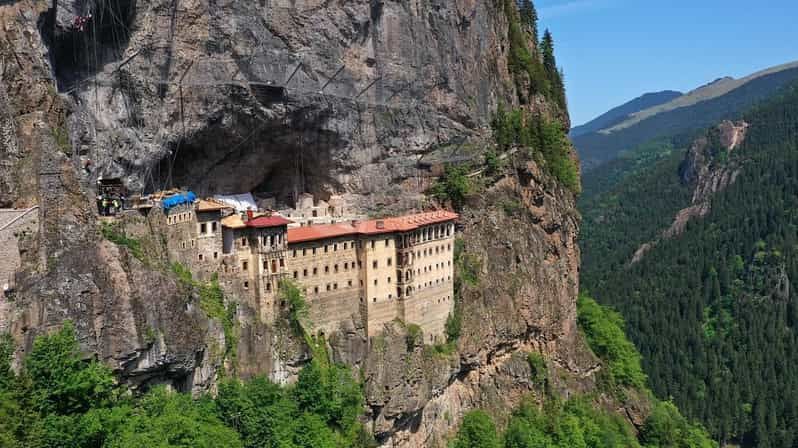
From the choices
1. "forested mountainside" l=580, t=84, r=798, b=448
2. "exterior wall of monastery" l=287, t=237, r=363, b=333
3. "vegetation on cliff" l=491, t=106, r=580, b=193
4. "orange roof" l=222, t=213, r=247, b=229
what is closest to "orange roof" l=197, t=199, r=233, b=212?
"orange roof" l=222, t=213, r=247, b=229

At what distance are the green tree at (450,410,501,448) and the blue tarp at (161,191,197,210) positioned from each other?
97.5ft

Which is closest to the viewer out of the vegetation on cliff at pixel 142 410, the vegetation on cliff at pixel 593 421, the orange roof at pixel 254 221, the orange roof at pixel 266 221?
the vegetation on cliff at pixel 142 410

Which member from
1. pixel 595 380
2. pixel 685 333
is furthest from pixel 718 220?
pixel 595 380

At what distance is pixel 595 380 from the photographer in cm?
8112

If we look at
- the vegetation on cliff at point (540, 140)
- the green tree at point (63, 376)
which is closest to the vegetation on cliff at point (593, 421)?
the vegetation on cliff at point (540, 140)

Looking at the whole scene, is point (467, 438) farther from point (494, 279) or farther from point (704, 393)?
point (704, 393)

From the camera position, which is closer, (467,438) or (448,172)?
(467,438)

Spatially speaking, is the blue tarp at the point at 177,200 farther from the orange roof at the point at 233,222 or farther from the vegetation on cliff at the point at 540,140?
the vegetation on cliff at the point at 540,140

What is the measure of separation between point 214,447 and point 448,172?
3331 cm

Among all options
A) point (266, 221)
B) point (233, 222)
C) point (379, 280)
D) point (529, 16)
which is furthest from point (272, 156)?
point (529, 16)

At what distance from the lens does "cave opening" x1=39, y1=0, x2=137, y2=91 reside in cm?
4228

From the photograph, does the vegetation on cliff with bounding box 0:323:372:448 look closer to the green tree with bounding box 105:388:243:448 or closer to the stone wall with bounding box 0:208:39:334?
the green tree with bounding box 105:388:243:448

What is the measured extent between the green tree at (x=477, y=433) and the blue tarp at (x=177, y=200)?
97.5 feet

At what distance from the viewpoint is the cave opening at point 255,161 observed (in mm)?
51969
